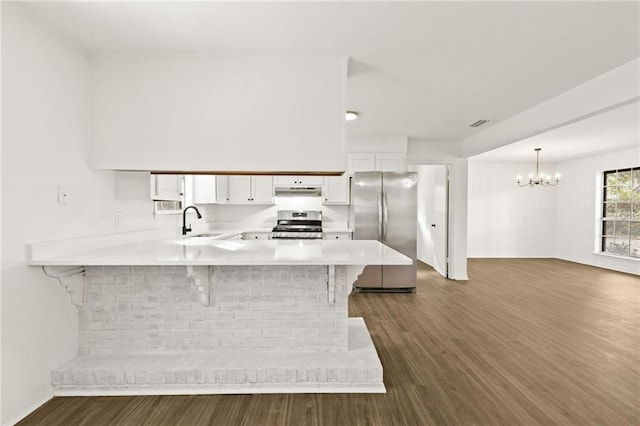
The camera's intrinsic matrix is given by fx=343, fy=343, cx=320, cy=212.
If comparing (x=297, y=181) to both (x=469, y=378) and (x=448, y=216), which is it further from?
(x=469, y=378)

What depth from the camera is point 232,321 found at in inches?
98.8

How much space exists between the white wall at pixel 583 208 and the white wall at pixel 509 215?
26 cm

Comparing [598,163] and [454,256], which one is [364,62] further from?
[598,163]

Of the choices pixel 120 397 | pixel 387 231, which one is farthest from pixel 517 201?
pixel 120 397

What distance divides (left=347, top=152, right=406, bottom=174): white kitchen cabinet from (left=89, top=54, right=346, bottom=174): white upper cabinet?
293 centimetres

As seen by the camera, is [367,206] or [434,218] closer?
[367,206]

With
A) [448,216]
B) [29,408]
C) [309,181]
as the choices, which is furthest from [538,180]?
[29,408]

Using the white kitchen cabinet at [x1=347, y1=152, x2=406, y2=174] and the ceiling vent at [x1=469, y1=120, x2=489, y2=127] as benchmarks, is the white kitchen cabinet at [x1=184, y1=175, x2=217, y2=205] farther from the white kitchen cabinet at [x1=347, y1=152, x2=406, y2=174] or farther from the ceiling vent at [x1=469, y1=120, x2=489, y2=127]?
the ceiling vent at [x1=469, y1=120, x2=489, y2=127]

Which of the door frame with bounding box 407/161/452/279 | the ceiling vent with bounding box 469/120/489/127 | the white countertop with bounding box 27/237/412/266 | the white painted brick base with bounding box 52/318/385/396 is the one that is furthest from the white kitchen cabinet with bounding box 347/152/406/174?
the white painted brick base with bounding box 52/318/385/396

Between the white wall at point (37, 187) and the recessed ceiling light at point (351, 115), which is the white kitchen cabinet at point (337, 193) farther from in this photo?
the white wall at point (37, 187)

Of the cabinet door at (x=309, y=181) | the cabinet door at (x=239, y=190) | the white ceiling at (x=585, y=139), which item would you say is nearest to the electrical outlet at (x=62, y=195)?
the cabinet door at (x=239, y=190)

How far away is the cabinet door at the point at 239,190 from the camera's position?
541 cm

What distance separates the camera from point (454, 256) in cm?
590

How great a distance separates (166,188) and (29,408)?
1.92 meters
